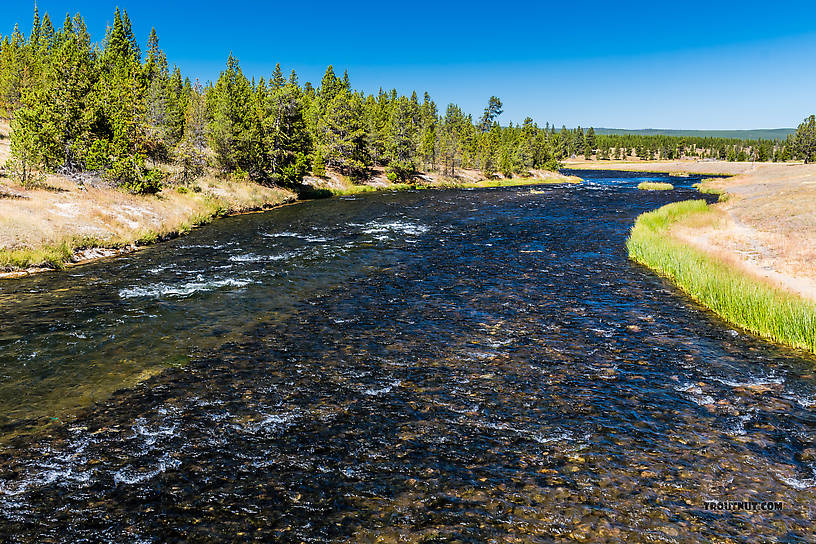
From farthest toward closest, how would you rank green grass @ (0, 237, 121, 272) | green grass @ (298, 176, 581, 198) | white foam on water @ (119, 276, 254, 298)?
green grass @ (298, 176, 581, 198), green grass @ (0, 237, 121, 272), white foam on water @ (119, 276, 254, 298)

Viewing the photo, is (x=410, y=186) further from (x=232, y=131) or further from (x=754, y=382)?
(x=754, y=382)

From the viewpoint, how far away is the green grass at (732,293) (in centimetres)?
1692

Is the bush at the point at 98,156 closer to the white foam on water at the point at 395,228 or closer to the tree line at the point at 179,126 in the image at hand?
the tree line at the point at 179,126

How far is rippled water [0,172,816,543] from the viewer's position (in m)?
8.70

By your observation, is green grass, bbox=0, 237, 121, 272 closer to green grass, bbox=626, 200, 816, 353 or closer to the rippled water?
the rippled water

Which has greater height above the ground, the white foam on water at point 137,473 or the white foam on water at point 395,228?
the white foam on water at point 395,228

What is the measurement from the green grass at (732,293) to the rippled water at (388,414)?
96 cm

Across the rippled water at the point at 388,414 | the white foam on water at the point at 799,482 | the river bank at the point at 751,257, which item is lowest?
the white foam on water at the point at 799,482

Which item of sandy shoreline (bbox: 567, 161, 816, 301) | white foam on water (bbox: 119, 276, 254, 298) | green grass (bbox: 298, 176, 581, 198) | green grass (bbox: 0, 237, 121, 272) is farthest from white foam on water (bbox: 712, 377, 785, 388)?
green grass (bbox: 298, 176, 581, 198)

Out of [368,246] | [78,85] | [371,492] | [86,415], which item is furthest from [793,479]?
[78,85]

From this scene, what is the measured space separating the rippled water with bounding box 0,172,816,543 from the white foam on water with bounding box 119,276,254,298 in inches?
7.6

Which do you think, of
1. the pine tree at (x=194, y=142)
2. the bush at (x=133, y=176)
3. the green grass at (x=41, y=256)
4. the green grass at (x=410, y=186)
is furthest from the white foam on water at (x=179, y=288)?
the green grass at (x=410, y=186)

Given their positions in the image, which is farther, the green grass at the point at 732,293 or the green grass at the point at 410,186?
the green grass at the point at 410,186

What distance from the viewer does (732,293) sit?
1994 cm
